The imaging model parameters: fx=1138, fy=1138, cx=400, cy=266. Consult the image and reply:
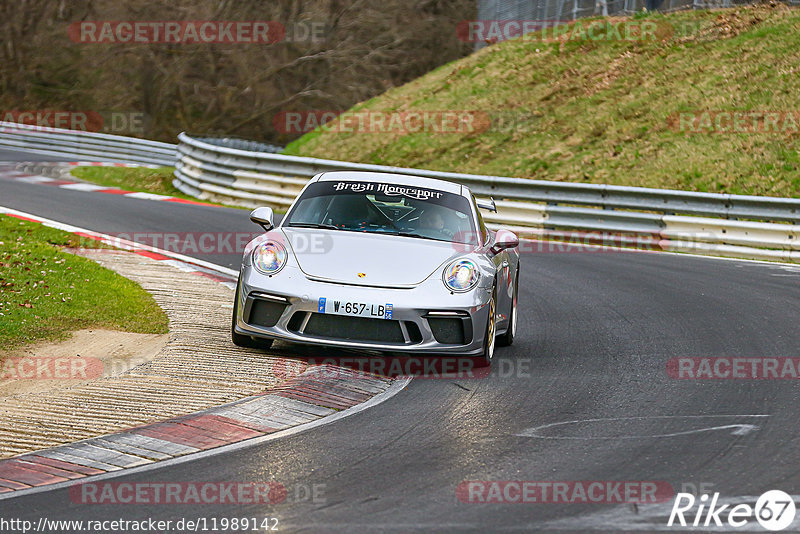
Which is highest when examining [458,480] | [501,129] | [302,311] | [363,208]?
[501,129]

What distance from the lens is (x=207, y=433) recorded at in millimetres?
6312

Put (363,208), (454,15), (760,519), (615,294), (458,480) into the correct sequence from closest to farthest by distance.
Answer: (760,519), (458,480), (363,208), (615,294), (454,15)

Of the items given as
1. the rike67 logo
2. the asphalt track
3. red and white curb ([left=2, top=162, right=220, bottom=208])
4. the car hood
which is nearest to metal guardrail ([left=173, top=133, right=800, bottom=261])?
red and white curb ([left=2, top=162, right=220, bottom=208])

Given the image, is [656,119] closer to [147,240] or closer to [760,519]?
[147,240]

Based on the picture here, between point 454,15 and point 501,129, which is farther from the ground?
point 454,15

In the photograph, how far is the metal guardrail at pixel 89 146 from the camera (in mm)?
31875

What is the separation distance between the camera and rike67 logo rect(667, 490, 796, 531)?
16.1ft

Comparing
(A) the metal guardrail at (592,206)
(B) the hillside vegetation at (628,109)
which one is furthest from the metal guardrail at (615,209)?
(B) the hillside vegetation at (628,109)

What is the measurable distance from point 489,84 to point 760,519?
2616cm

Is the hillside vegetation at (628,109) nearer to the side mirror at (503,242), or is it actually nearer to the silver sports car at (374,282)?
the side mirror at (503,242)

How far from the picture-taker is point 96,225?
54.0ft

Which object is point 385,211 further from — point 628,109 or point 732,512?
point 628,109

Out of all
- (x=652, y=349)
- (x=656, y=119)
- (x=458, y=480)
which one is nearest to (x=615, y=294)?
(x=652, y=349)

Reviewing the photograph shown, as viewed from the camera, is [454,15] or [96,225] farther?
[454,15]
